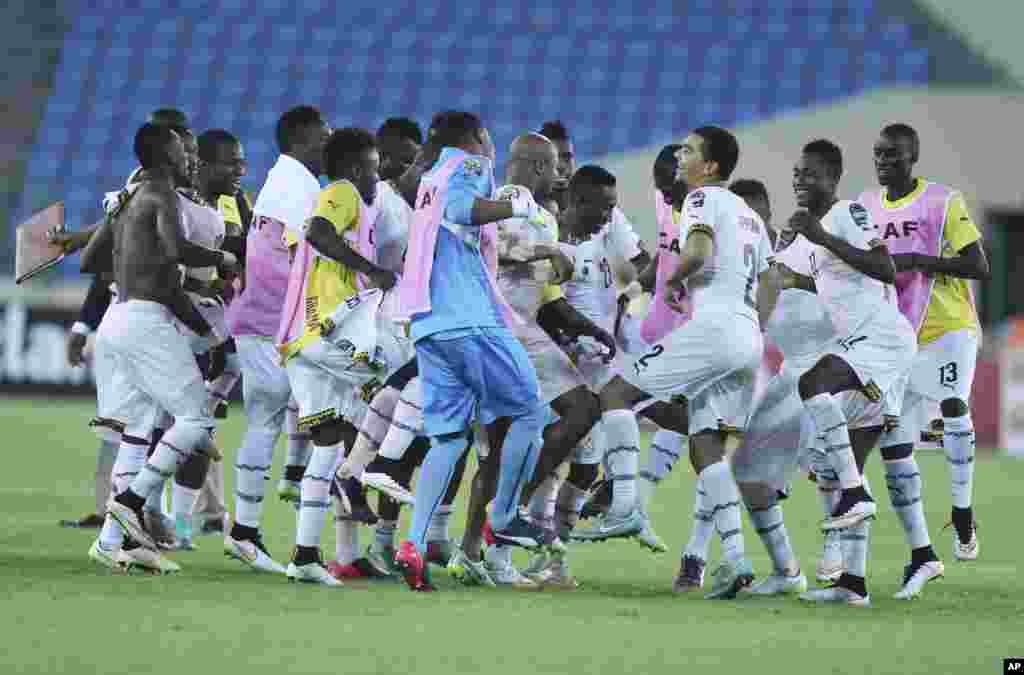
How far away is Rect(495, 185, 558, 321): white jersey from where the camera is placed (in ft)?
31.2

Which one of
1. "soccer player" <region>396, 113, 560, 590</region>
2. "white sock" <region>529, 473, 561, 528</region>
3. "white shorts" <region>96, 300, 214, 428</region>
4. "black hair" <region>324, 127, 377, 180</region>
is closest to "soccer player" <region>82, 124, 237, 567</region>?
"white shorts" <region>96, 300, 214, 428</region>

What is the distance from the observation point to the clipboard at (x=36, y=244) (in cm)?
→ 1050

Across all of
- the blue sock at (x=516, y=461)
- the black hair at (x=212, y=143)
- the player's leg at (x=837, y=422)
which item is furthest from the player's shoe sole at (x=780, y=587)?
the black hair at (x=212, y=143)

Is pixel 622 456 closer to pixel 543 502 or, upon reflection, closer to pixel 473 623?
Result: pixel 543 502

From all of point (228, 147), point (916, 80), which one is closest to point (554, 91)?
point (916, 80)

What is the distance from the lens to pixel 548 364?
31.8ft

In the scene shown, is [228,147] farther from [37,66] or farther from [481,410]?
[37,66]

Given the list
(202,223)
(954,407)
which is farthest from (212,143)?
→ (954,407)

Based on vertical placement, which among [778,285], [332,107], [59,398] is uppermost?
[332,107]

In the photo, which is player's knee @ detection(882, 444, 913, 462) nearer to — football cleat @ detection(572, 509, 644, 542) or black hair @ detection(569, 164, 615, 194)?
football cleat @ detection(572, 509, 644, 542)

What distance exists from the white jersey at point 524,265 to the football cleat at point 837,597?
2082 millimetres

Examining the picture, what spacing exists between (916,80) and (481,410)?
22.0 meters

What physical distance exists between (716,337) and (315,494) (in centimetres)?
212

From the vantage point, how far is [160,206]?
9359 mm
